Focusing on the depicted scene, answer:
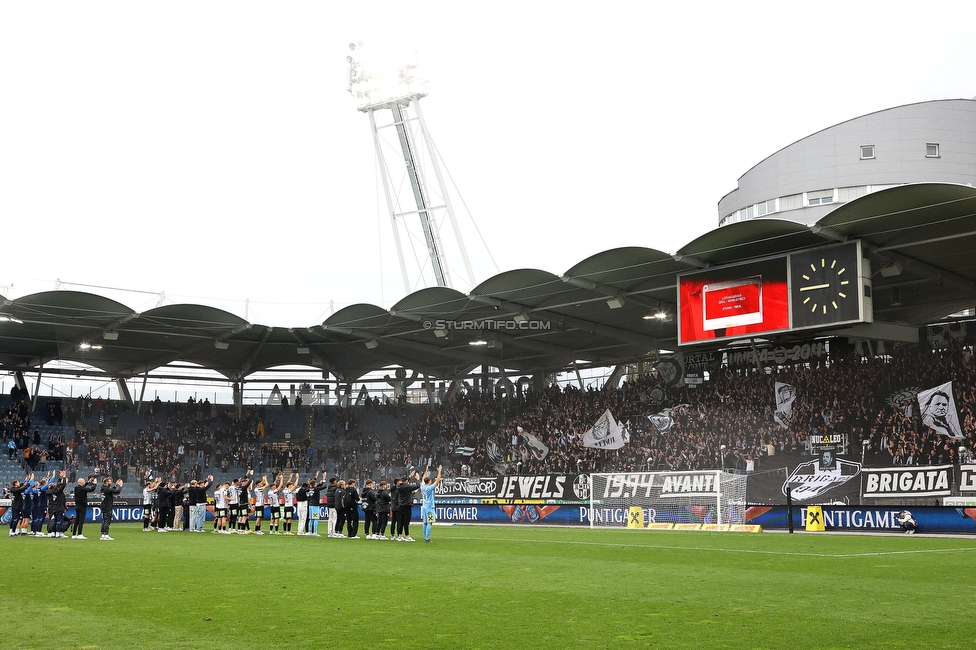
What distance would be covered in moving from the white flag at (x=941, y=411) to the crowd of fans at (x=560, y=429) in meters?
0.24

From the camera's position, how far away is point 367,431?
49.6 meters

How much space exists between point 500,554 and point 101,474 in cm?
3293

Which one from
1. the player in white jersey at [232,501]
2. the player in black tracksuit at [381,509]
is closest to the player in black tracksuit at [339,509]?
the player in black tracksuit at [381,509]

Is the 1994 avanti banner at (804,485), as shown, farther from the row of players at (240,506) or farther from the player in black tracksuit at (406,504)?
the player in black tracksuit at (406,504)

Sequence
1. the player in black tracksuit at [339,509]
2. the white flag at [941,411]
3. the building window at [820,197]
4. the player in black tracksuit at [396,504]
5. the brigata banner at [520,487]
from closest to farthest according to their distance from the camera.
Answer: the player in black tracksuit at [396,504]
the player in black tracksuit at [339,509]
the white flag at [941,411]
the brigata banner at [520,487]
the building window at [820,197]

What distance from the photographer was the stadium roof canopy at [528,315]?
2828 cm

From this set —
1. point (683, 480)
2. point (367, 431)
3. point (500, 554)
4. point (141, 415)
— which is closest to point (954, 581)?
point (500, 554)

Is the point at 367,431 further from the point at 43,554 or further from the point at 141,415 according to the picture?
the point at 43,554

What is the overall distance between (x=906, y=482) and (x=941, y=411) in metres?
3.90

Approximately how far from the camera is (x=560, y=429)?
42531 mm

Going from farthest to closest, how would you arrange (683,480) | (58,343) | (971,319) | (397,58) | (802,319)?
(397,58), (58,343), (971,319), (683,480), (802,319)

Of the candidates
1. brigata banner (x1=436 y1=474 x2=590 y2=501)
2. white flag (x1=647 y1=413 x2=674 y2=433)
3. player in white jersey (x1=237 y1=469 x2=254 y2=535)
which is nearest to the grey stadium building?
white flag (x1=647 y1=413 x2=674 y2=433)

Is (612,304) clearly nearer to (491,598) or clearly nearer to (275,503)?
(275,503)

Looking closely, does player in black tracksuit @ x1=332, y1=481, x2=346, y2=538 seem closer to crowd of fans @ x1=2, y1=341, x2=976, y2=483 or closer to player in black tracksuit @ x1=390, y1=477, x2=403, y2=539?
player in black tracksuit @ x1=390, y1=477, x2=403, y2=539
